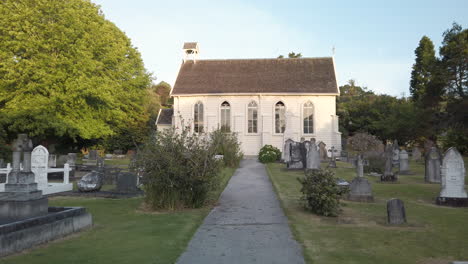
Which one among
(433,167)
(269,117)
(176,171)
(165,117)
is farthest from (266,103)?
(176,171)

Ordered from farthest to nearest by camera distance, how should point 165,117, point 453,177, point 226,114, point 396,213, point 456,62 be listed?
point 165,117 → point 226,114 → point 456,62 → point 453,177 → point 396,213

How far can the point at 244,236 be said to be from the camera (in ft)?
25.5

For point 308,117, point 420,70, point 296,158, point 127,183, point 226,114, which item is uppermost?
point 420,70

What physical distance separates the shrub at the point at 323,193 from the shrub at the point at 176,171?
287 cm

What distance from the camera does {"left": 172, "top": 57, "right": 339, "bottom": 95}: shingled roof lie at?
38000mm

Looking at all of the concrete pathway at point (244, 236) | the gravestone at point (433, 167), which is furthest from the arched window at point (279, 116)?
the concrete pathway at point (244, 236)

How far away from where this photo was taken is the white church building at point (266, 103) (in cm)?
3734

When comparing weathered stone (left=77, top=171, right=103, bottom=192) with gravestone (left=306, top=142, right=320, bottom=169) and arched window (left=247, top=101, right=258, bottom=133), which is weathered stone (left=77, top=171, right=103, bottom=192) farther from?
arched window (left=247, top=101, right=258, bottom=133)

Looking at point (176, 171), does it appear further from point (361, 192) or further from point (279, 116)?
point (279, 116)

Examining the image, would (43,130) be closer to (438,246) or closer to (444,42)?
(438,246)

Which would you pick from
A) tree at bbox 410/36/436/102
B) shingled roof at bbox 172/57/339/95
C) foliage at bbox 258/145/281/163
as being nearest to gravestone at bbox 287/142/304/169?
foliage at bbox 258/145/281/163

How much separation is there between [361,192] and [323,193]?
3088 millimetres

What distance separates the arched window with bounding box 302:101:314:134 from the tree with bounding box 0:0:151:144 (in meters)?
19.2

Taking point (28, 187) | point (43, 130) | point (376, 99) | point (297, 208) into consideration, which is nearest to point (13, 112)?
point (43, 130)
